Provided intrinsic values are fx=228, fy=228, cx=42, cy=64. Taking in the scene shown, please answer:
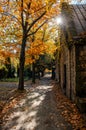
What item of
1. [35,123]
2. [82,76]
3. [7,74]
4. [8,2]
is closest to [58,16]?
[8,2]

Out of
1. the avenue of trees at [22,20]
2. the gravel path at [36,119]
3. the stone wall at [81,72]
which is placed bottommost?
the gravel path at [36,119]

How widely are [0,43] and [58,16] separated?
722cm

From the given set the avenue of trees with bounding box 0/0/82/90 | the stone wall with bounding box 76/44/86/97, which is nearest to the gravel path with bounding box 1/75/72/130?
the stone wall with bounding box 76/44/86/97

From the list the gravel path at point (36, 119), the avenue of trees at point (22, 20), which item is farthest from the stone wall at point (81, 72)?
the avenue of trees at point (22, 20)

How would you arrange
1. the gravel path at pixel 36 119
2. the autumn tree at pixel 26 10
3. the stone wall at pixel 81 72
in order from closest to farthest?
the gravel path at pixel 36 119 < the stone wall at pixel 81 72 < the autumn tree at pixel 26 10

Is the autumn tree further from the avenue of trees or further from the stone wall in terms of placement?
the stone wall

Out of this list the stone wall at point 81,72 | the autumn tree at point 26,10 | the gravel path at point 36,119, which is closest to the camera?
the gravel path at point 36,119

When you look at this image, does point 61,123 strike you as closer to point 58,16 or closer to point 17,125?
point 17,125

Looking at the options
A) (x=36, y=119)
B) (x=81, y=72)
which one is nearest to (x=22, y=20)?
(x=81, y=72)

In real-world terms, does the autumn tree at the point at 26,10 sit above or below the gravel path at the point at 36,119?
above

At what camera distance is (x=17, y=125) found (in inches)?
346

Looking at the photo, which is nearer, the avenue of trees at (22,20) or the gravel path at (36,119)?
the gravel path at (36,119)

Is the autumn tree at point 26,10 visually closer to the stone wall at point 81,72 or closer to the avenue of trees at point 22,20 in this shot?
the avenue of trees at point 22,20

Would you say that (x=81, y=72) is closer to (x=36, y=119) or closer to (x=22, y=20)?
(x=36, y=119)
